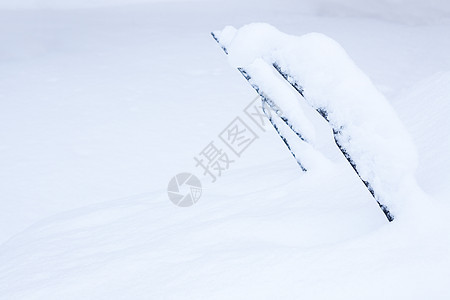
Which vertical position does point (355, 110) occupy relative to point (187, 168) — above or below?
below

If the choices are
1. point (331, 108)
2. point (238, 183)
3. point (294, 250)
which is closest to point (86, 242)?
point (238, 183)

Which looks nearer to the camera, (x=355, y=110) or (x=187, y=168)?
(x=355, y=110)

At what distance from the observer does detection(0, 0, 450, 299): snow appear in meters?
1.00

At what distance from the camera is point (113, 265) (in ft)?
A: 4.21

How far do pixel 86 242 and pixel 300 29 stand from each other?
669 centimetres

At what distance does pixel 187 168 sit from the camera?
388cm

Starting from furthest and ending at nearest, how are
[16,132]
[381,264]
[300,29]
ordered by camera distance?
[300,29]
[16,132]
[381,264]

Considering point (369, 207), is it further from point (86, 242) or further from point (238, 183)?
point (86, 242)

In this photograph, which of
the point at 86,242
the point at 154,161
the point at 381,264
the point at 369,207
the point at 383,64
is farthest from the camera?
the point at 383,64

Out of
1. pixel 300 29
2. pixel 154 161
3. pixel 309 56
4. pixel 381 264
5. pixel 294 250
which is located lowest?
pixel 381 264

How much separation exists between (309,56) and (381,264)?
456 millimetres

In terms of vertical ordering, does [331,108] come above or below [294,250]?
above

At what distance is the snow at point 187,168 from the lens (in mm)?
999

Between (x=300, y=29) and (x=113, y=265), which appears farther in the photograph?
(x=300, y=29)
